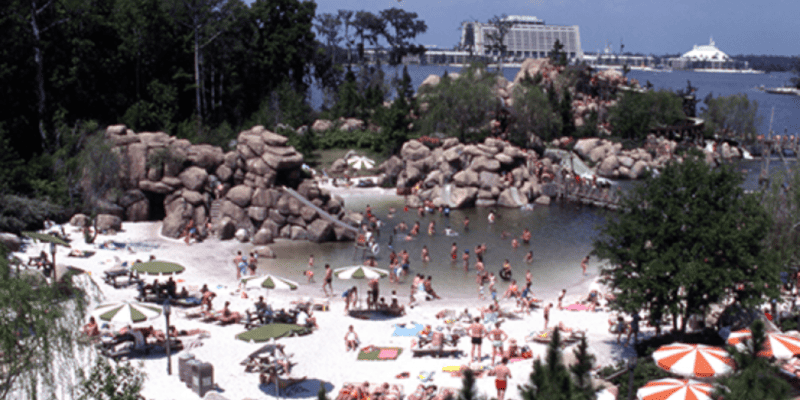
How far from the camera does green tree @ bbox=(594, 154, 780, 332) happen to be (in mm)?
17422

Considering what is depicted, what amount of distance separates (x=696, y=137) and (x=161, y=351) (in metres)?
60.4

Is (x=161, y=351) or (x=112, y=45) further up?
(x=112, y=45)

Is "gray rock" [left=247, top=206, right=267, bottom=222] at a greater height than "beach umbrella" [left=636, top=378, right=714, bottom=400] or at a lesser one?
greater

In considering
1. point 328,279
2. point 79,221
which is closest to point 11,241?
point 79,221

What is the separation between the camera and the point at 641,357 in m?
18.5

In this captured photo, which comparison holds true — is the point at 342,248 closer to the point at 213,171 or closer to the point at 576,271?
the point at 213,171

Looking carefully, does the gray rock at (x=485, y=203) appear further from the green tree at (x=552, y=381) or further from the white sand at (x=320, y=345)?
the green tree at (x=552, y=381)

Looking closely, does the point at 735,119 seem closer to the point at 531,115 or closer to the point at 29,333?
the point at 531,115

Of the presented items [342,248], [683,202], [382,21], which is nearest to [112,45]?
[342,248]

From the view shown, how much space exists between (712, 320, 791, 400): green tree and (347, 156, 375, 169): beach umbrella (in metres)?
40.7

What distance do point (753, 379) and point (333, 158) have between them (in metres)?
45.8

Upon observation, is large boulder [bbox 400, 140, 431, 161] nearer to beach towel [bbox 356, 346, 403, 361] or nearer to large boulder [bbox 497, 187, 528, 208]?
large boulder [bbox 497, 187, 528, 208]

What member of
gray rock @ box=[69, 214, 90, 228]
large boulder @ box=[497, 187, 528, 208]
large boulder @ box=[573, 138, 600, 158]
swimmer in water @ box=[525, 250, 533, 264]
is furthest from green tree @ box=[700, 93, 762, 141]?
gray rock @ box=[69, 214, 90, 228]

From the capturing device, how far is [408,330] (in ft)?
68.1
